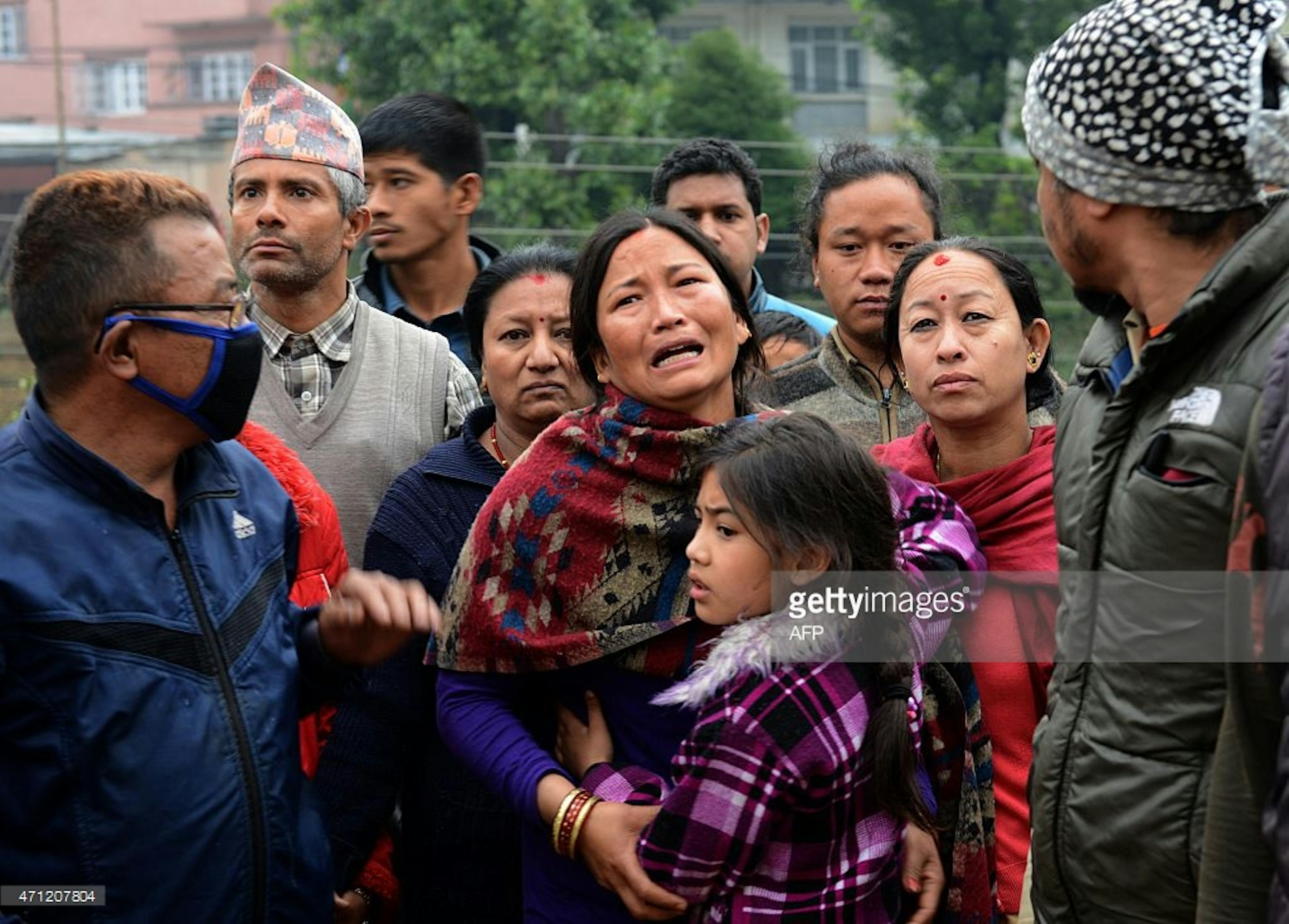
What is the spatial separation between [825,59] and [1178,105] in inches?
1412

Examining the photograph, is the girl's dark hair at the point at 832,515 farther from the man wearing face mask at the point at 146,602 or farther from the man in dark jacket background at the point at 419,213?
the man in dark jacket background at the point at 419,213

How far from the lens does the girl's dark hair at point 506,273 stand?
144 inches

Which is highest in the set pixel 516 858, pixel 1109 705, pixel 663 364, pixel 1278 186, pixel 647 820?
pixel 1278 186

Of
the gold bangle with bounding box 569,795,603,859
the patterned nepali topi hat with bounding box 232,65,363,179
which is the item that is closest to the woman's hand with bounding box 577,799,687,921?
the gold bangle with bounding box 569,795,603,859

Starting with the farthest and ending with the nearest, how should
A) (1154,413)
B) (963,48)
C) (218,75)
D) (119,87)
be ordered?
(119,87) < (218,75) < (963,48) < (1154,413)

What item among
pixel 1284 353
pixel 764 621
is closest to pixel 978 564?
pixel 764 621

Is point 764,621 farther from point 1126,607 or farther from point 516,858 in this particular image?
point 516,858

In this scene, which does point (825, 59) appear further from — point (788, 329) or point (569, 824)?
point (569, 824)

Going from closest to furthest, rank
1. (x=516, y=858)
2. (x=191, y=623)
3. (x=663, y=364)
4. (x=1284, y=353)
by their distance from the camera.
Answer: (x=1284, y=353) < (x=191, y=623) < (x=663, y=364) < (x=516, y=858)

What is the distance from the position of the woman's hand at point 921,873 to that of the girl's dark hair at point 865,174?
183 centimetres

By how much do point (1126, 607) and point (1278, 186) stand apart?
631 mm

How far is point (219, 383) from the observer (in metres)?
2.48

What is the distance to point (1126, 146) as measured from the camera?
2223mm

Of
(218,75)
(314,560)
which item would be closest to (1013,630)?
(314,560)
